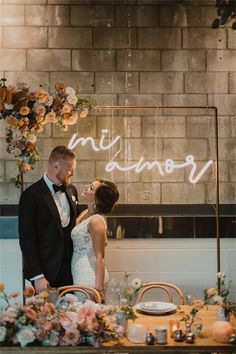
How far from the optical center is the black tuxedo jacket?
464cm

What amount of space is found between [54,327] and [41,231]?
1.61m

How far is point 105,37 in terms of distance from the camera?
5.82 meters

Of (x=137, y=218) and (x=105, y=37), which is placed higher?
(x=105, y=37)

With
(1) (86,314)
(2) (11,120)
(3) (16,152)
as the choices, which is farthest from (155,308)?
(2) (11,120)

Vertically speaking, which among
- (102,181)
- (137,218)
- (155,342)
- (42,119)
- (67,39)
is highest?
(67,39)

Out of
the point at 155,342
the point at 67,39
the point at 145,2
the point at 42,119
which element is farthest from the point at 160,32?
the point at 155,342

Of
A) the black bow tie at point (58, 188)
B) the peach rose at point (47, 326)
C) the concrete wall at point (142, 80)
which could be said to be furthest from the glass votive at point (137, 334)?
the concrete wall at point (142, 80)

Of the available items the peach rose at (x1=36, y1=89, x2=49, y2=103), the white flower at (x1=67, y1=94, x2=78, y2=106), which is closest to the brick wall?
the white flower at (x1=67, y1=94, x2=78, y2=106)

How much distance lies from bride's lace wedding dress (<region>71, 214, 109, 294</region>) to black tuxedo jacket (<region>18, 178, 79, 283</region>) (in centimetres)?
12

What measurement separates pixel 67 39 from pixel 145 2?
883 millimetres

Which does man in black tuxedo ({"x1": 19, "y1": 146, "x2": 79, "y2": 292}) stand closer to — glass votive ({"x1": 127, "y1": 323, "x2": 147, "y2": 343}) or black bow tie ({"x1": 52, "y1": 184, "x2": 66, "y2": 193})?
black bow tie ({"x1": 52, "y1": 184, "x2": 66, "y2": 193})

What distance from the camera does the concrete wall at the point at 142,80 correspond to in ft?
19.1

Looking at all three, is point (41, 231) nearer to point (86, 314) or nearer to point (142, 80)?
point (86, 314)

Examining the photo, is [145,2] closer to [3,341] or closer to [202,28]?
[202,28]
